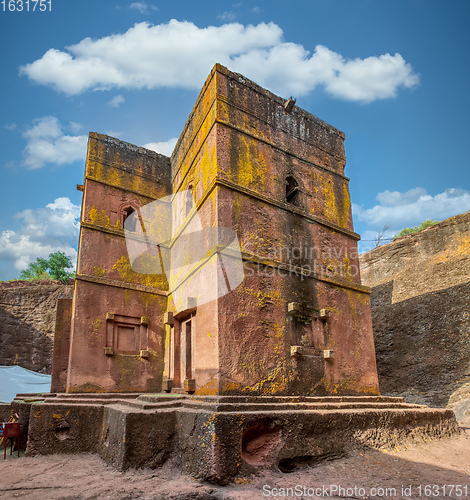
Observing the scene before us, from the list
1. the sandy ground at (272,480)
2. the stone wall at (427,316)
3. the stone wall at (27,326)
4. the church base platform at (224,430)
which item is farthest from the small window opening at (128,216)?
the stone wall at (27,326)

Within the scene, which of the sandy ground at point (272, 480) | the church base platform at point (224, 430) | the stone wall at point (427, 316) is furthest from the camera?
the stone wall at point (427, 316)

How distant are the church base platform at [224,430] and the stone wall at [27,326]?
9.50 m

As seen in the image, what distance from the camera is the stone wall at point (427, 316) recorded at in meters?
8.44

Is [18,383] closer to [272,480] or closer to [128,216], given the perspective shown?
[128,216]

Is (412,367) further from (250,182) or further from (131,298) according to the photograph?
(131,298)

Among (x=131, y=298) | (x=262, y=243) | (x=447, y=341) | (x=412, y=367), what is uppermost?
(x=262, y=243)

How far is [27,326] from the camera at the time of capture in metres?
14.8

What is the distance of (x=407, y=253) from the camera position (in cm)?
1162

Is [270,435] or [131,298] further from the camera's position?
[131,298]

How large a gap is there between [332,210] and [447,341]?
13.8 ft

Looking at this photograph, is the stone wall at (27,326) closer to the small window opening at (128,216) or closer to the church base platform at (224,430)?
the small window opening at (128,216)

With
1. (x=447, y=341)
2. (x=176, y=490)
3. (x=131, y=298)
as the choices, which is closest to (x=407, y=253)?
(x=447, y=341)
